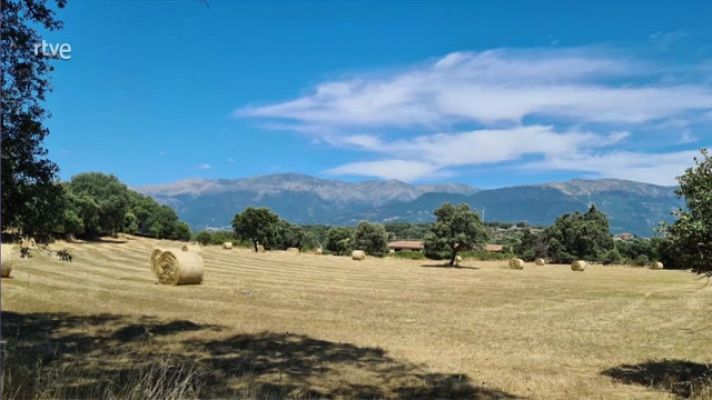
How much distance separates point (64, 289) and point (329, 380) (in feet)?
54.2

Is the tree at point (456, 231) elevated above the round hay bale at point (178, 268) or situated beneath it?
elevated above

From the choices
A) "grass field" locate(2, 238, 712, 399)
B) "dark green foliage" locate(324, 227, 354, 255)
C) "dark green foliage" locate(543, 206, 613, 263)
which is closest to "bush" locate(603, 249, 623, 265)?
"dark green foliage" locate(543, 206, 613, 263)

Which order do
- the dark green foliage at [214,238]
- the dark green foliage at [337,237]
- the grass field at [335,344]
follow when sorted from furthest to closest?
the dark green foliage at [337,237]
the dark green foliage at [214,238]
the grass field at [335,344]

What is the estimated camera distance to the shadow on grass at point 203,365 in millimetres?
8641

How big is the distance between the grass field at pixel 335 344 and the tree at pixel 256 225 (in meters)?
78.6

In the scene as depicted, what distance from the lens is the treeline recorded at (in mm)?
72562

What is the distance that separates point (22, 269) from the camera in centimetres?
3058

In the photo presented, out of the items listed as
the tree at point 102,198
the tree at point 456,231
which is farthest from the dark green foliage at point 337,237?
the tree at point 456,231

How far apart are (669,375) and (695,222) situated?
3595 millimetres

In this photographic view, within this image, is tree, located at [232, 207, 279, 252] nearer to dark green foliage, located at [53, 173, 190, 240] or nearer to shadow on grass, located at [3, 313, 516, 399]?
dark green foliage, located at [53, 173, 190, 240]

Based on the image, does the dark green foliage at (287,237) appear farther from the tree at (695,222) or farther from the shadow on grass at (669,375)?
the tree at (695,222)

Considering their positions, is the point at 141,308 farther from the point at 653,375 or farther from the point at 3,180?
the point at 653,375

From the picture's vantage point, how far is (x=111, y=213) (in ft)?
272

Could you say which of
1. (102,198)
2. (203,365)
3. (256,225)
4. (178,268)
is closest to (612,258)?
(256,225)
